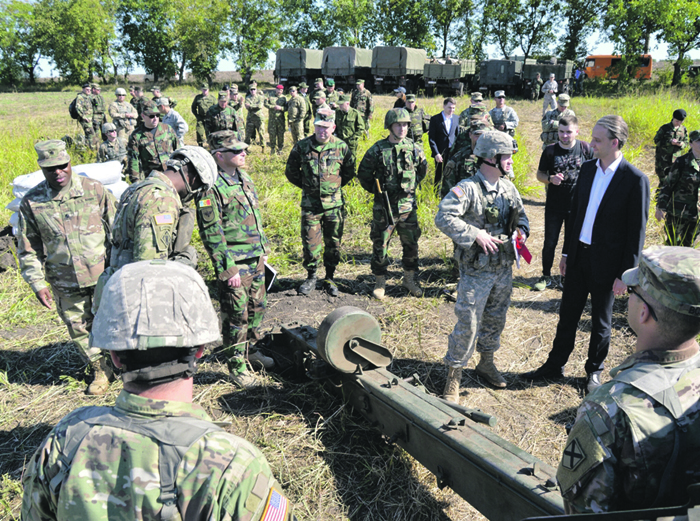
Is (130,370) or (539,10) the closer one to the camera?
(130,370)

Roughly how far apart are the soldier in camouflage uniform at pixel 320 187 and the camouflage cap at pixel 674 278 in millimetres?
4366

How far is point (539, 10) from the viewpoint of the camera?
3641 cm

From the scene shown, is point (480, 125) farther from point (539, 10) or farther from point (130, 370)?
point (539, 10)

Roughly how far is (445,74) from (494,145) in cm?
2463

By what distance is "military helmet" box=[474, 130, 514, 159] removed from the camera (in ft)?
11.3

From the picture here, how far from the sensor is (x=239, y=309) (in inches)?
159

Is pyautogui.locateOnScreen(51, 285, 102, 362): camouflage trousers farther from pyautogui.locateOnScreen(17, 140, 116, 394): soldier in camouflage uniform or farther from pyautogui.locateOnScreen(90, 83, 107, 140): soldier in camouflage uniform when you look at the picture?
pyautogui.locateOnScreen(90, 83, 107, 140): soldier in camouflage uniform

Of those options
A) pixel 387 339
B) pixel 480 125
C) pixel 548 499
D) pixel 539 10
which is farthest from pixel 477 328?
pixel 539 10

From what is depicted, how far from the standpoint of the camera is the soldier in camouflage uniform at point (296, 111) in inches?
530

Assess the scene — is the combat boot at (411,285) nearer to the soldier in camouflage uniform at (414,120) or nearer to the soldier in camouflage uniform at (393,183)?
the soldier in camouflage uniform at (393,183)

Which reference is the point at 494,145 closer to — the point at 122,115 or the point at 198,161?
the point at 198,161

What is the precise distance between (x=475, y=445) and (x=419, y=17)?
44.1m

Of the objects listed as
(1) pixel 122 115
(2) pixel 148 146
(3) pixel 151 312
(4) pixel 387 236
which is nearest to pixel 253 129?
(1) pixel 122 115

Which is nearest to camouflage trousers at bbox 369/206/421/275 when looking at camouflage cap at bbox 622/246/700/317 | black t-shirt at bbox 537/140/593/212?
black t-shirt at bbox 537/140/593/212
